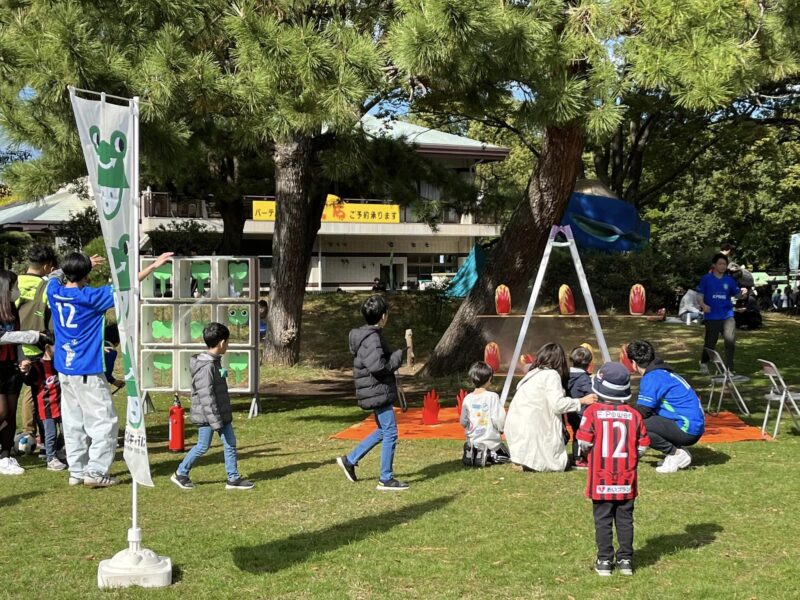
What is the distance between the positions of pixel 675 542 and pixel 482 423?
242cm

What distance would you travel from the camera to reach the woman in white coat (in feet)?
22.9

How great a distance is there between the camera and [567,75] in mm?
7910

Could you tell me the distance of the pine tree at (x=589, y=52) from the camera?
23.5 ft

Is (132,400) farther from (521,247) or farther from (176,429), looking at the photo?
(521,247)

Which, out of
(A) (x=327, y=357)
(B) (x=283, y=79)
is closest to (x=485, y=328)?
(A) (x=327, y=357)

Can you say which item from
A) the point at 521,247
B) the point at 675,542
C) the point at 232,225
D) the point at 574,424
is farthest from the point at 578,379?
the point at 232,225

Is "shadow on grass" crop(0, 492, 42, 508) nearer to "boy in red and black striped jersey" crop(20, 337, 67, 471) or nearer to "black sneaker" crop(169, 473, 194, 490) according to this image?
"boy in red and black striped jersey" crop(20, 337, 67, 471)

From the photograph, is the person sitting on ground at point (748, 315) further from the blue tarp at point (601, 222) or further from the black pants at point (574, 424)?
the black pants at point (574, 424)

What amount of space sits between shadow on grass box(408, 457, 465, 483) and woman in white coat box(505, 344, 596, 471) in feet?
1.71

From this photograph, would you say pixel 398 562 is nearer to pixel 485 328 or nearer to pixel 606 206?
pixel 485 328

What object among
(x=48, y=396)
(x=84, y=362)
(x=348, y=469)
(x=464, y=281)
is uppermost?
(x=464, y=281)

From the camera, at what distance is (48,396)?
284 inches

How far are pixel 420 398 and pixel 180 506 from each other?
5905 mm

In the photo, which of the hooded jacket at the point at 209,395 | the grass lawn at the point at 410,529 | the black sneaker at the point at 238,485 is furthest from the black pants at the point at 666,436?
the hooded jacket at the point at 209,395
